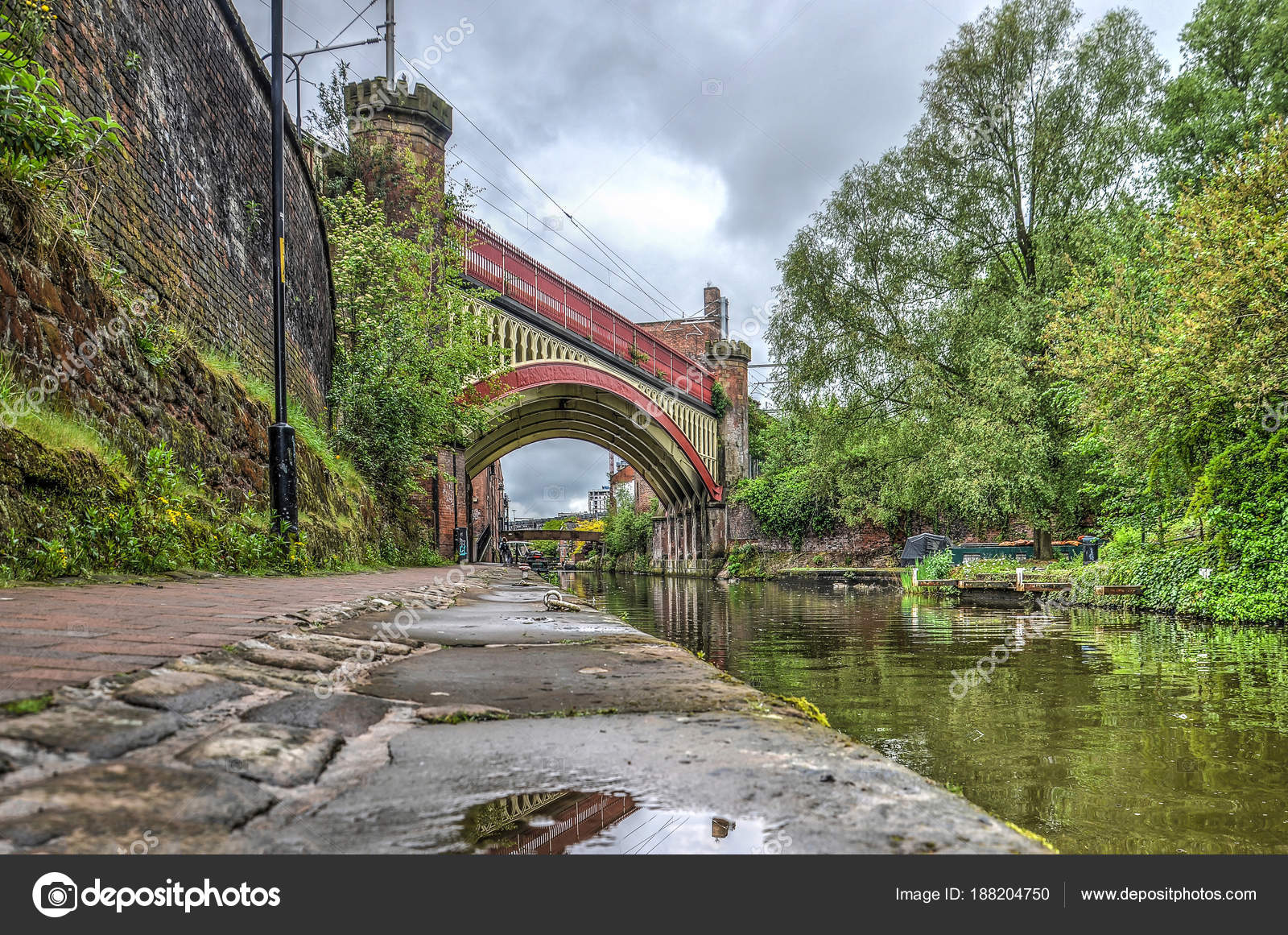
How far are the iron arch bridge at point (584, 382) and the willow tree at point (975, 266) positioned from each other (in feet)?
19.6

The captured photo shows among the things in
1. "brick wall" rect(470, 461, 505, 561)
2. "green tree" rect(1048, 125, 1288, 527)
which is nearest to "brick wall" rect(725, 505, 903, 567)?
"brick wall" rect(470, 461, 505, 561)

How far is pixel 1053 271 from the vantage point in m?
15.4

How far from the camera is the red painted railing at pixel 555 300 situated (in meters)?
18.8

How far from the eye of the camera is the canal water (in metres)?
2.77

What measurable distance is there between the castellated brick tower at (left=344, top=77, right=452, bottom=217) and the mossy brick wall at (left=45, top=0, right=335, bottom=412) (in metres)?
5.77

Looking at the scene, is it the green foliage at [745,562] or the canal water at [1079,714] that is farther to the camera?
the green foliage at [745,562]

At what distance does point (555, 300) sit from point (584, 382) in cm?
241

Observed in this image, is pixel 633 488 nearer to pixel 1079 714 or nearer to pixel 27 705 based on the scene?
pixel 1079 714

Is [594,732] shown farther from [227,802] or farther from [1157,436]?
Answer: [1157,436]

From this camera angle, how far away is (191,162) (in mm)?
7523

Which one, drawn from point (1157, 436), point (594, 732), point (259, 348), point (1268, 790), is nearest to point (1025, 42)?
point (1157, 436)

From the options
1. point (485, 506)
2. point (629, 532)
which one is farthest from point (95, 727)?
point (629, 532)

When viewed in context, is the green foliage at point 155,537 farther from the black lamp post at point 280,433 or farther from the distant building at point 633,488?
the distant building at point 633,488

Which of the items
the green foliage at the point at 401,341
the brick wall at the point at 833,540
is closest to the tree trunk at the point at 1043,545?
the brick wall at the point at 833,540
